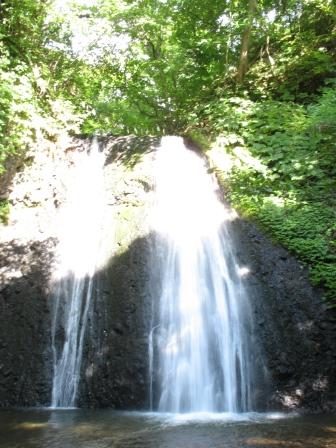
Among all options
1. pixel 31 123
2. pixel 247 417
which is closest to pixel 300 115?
pixel 31 123

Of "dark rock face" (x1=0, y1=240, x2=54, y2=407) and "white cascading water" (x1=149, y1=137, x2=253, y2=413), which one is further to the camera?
"dark rock face" (x1=0, y1=240, x2=54, y2=407)

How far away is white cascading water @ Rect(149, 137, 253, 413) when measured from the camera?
5.35m

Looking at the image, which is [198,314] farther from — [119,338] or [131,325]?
[119,338]

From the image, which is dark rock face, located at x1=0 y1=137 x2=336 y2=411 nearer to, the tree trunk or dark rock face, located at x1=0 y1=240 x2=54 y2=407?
dark rock face, located at x1=0 y1=240 x2=54 y2=407

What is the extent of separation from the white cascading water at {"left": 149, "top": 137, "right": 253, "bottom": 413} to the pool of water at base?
0.41 m

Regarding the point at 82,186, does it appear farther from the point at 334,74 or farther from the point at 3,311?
the point at 334,74

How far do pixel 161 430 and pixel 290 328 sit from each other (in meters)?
2.38

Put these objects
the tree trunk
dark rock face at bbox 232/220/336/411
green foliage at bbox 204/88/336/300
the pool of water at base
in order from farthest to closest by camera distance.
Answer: the tree trunk < green foliage at bbox 204/88/336/300 < dark rock face at bbox 232/220/336/411 < the pool of water at base

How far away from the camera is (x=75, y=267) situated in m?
7.01

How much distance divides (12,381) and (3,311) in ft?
3.76

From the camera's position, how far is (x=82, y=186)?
8688 millimetres

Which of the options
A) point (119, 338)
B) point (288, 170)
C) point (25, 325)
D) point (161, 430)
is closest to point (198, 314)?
point (119, 338)

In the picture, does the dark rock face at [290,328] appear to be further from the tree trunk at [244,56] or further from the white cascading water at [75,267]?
the tree trunk at [244,56]

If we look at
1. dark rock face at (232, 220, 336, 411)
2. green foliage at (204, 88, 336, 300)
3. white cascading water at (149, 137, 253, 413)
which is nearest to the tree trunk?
green foliage at (204, 88, 336, 300)
